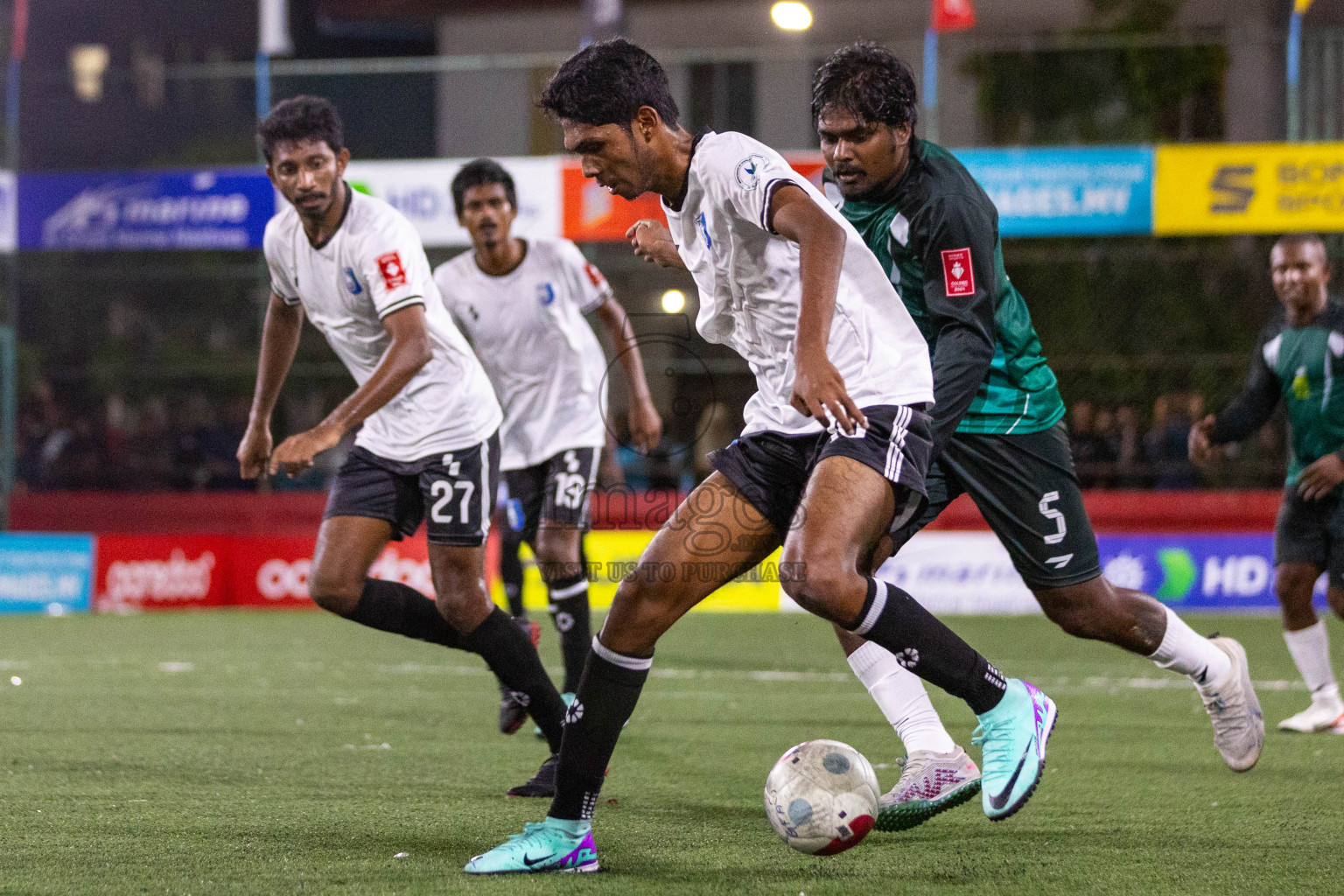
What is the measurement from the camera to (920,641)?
12.2ft

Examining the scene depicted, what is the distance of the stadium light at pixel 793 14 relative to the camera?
19812 millimetres

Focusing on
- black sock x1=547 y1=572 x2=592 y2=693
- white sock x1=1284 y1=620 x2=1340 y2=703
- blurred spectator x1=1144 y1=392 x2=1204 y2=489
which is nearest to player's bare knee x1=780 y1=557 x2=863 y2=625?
black sock x1=547 y1=572 x2=592 y2=693

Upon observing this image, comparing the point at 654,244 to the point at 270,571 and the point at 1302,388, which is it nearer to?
the point at 1302,388

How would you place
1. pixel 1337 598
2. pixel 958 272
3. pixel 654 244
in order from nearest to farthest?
pixel 654 244 → pixel 958 272 → pixel 1337 598

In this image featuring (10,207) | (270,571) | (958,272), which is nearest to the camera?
(958,272)

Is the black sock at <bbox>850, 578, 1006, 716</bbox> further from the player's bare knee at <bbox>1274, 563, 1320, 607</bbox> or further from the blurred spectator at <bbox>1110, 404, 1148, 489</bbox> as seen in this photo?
the blurred spectator at <bbox>1110, 404, 1148, 489</bbox>

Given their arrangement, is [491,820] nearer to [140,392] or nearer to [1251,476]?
[1251,476]

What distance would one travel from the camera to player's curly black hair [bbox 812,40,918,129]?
14.0ft

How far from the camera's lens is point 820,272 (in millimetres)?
3500

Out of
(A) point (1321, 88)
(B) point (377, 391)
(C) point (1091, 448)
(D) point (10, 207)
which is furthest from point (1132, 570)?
(D) point (10, 207)

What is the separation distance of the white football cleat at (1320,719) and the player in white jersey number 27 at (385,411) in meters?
3.30

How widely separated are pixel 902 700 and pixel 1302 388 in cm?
305

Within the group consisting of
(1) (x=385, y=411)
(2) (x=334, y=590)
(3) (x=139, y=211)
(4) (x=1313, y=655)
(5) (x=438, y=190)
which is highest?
(5) (x=438, y=190)

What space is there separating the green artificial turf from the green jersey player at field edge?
552 mm
